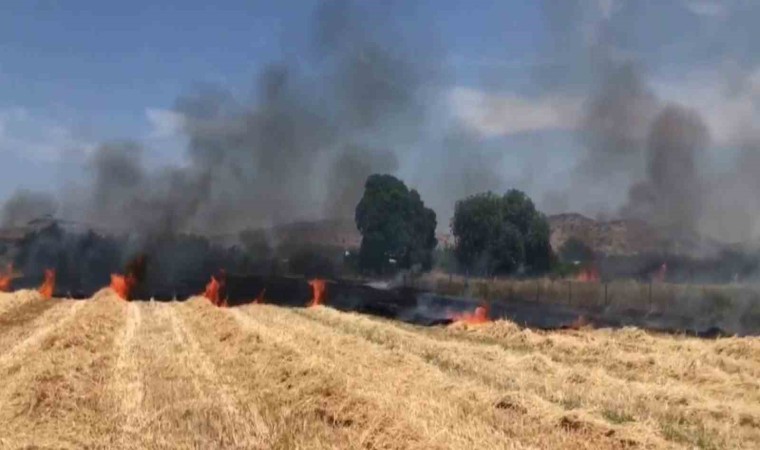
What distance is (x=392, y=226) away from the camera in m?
84.8

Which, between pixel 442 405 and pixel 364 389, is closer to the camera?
pixel 442 405

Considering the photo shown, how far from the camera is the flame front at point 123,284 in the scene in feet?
172

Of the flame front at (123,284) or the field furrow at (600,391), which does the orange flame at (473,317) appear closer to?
the field furrow at (600,391)

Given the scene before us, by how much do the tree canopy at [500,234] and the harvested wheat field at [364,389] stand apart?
51000 mm

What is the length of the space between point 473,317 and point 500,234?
44.1 metres

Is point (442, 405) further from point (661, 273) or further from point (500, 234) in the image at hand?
point (500, 234)

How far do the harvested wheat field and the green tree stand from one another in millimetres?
52111

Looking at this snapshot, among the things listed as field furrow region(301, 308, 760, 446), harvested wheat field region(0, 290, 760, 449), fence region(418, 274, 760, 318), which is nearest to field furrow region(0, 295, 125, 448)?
harvested wheat field region(0, 290, 760, 449)

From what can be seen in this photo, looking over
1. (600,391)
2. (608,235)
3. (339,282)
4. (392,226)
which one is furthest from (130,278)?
(608,235)

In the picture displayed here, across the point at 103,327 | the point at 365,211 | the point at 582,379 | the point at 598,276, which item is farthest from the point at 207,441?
the point at 365,211

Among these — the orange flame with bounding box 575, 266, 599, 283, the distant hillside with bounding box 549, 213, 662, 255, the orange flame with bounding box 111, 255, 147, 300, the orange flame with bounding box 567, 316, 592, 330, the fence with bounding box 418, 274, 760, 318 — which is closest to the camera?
the orange flame with bounding box 567, 316, 592, 330

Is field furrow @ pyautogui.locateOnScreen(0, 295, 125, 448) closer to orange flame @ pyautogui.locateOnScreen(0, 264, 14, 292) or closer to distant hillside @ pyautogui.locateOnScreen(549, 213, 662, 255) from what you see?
orange flame @ pyautogui.locateOnScreen(0, 264, 14, 292)

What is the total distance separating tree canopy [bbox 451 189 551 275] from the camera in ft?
268

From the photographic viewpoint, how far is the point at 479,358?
2378 centimetres
